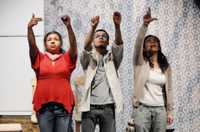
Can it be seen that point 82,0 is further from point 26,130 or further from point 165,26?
point 26,130

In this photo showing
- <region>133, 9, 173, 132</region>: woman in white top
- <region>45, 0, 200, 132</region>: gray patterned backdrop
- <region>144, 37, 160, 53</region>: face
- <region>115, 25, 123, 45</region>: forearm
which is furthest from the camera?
<region>45, 0, 200, 132</region>: gray patterned backdrop

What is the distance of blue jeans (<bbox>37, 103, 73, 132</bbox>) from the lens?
3.05 metres

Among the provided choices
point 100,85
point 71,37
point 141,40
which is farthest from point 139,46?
point 71,37

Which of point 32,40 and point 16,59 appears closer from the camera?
point 32,40

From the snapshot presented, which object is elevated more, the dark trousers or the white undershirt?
the white undershirt

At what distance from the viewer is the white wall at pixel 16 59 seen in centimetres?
438

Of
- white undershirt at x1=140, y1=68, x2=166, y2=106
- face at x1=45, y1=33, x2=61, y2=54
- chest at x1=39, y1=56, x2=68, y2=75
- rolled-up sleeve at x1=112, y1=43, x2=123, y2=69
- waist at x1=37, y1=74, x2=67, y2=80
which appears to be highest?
face at x1=45, y1=33, x2=61, y2=54

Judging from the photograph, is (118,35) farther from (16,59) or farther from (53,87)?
(16,59)

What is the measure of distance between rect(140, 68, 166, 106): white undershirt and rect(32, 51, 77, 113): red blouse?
0.61 metres

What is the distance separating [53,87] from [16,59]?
144 cm

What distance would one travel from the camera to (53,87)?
307cm

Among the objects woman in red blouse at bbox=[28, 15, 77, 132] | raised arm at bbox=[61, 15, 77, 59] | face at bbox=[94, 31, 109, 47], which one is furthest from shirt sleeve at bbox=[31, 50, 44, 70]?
face at bbox=[94, 31, 109, 47]

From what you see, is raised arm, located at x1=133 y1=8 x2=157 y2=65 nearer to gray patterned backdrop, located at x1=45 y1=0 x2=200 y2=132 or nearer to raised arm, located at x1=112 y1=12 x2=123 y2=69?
raised arm, located at x1=112 y1=12 x2=123 y2=69

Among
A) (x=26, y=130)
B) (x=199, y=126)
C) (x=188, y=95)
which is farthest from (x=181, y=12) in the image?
(x=26, y=130)
